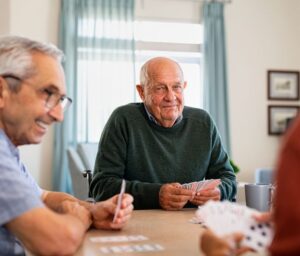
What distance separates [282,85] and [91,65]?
7.77 ft

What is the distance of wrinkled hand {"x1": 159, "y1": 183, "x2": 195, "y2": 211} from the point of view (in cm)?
173

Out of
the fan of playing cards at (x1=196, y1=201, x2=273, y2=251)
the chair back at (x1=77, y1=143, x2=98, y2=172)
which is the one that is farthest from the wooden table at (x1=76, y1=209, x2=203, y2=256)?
the chair back at (x1=77, y1=143, x2=98, y2=172)

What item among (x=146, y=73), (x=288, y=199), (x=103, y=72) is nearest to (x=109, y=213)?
(x=288, y=199)

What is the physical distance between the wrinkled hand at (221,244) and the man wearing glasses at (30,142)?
0.40 m

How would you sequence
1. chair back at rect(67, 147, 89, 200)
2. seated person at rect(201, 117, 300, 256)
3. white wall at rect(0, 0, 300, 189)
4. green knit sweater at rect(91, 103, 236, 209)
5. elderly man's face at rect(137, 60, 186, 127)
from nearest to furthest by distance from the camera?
seated person at rect(201, 117, 300, 256)
green knit sweater at rect(91, 103, 236, 209)
elderly man's face at rect(137, 60, 186, 127)
chair back at rect(67, 147, 89, 200)
white wall at rect(0, 0, 300, 189)

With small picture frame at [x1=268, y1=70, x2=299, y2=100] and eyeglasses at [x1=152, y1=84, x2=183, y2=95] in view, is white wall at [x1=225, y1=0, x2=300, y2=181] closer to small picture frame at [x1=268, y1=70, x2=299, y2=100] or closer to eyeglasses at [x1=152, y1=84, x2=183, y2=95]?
small picture frame at [x1=268, y1=70, x2=299, y2=100]

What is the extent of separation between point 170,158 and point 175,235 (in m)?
0.87

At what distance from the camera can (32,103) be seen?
3.94 feet

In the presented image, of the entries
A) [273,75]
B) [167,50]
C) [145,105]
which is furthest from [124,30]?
[145,105]

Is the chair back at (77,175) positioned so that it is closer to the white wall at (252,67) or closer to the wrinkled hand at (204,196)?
the white wall at (252,67)

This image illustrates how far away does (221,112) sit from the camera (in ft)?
17.2

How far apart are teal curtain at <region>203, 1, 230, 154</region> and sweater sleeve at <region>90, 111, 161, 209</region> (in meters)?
3.21

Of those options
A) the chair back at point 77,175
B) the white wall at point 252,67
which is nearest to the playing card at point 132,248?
the chair back at point 77,175

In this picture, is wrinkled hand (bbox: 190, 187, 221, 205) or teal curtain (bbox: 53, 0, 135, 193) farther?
teal curtain (bbox: 53, 0, 135, 193)
